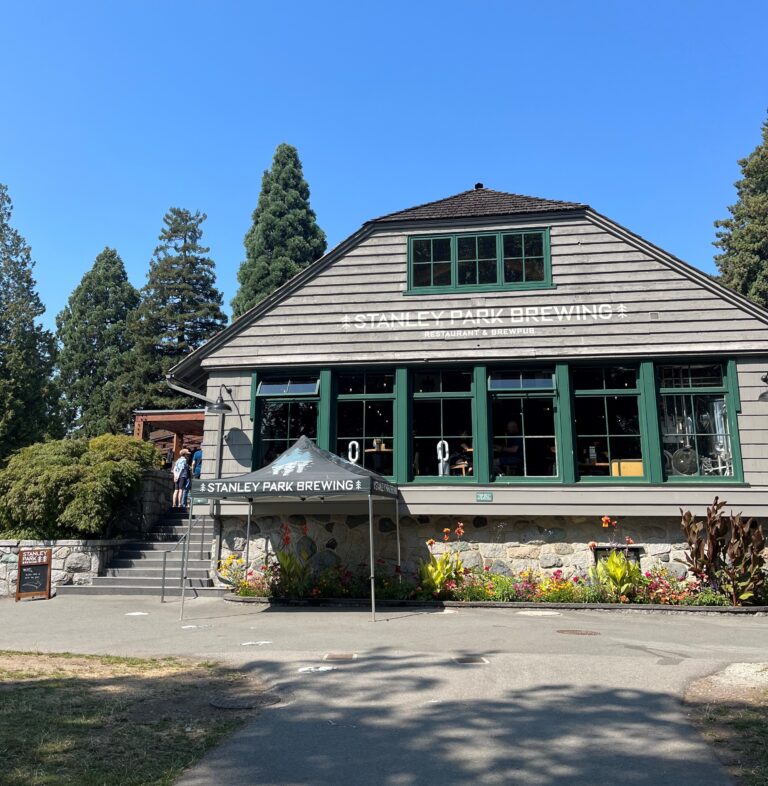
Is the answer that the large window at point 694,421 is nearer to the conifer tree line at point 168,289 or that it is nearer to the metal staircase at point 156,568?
the metal staircase at point 156,568

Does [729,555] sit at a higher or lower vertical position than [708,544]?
lower

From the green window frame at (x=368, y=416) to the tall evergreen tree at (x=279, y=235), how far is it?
2300 centimetres

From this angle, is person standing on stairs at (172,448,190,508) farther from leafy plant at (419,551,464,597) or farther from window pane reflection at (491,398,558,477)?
window pane reflection at (491,398,558,477)

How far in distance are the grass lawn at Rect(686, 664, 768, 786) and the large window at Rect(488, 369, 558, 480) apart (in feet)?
20.7

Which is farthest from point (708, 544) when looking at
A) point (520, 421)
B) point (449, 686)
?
point (449, 686)

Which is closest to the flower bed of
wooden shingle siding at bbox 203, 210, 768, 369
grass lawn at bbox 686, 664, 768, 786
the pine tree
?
wooden shingle siding at bbox 203, 210, 768, 369

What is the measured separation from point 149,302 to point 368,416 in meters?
28.7

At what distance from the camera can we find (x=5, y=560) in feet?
42.1

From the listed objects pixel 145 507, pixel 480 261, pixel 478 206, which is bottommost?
pixel 145 507

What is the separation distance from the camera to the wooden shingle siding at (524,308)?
1231 centimetres

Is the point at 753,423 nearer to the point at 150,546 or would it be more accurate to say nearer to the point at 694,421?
the point at 694,421

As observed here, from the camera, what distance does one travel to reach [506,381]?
1267 cm

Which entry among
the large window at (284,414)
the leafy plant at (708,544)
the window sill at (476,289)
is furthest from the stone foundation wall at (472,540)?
the window sill at (476,289)

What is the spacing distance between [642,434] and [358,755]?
9458 millimetres
